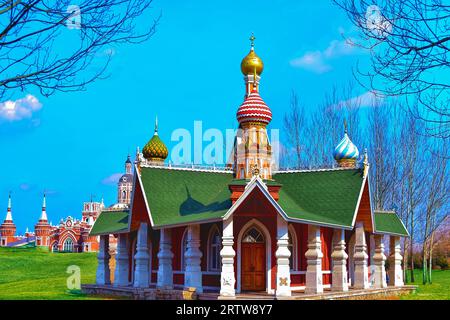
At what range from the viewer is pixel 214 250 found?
21.1m

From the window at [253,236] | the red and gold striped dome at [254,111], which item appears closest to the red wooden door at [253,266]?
the window at [253,236]

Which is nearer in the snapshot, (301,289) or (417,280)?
(301,289)

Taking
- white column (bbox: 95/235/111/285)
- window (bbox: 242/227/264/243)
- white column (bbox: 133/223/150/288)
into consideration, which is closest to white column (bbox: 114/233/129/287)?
white column (bbox: 95/235/111/285)

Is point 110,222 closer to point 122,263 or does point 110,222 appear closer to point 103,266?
point 103,266

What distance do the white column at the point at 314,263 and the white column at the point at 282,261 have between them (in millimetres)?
1247

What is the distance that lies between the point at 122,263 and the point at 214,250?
602 cm

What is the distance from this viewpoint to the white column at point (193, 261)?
20250mm

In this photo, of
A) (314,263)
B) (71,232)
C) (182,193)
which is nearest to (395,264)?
(314,263)

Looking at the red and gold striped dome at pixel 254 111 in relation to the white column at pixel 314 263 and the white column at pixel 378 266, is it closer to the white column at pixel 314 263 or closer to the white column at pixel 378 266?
the white column at pixel 314 263

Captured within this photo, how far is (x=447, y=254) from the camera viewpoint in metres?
53.9
